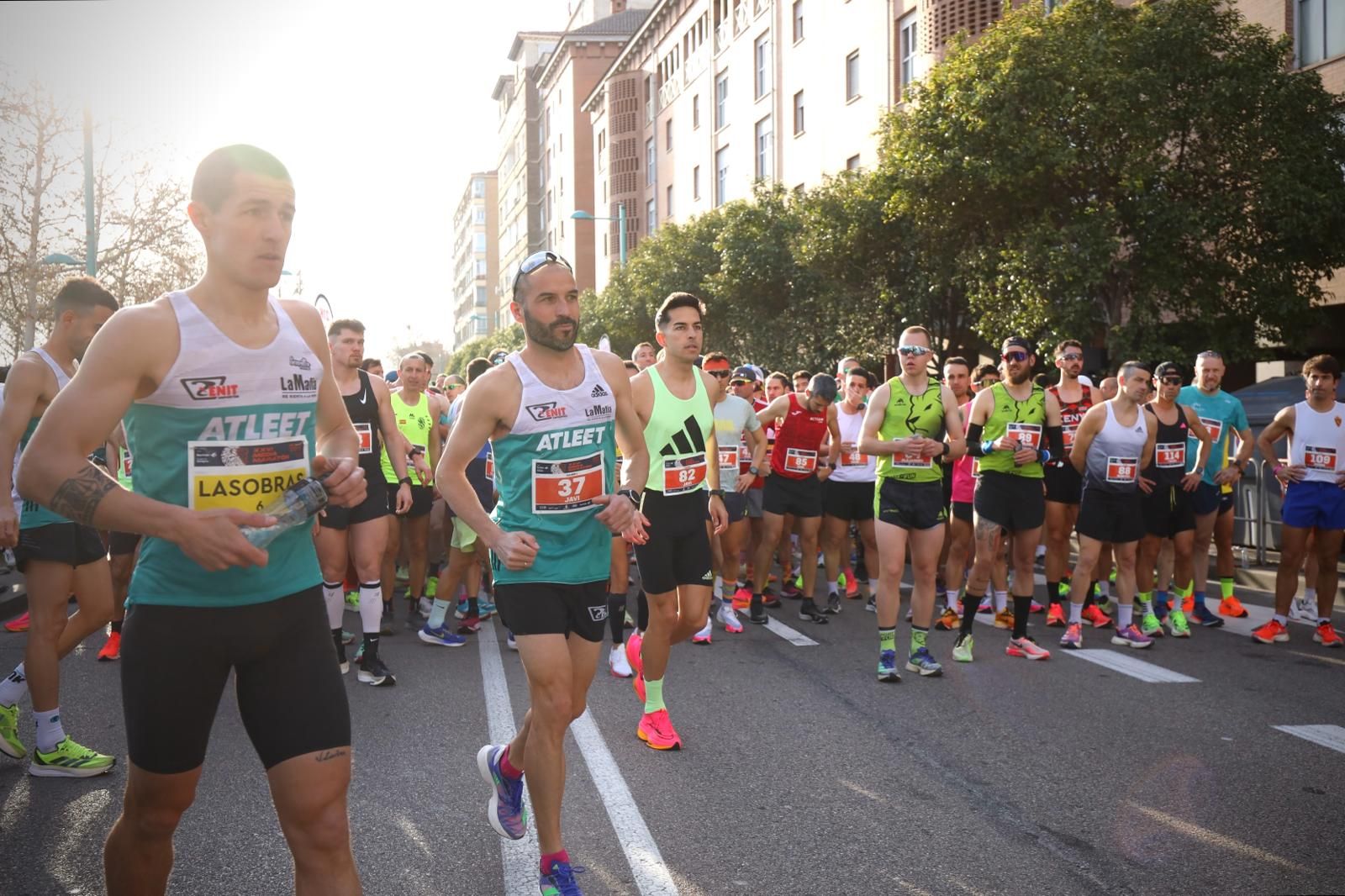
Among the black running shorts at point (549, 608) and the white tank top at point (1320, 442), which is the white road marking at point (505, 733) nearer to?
the black running shorts at point (549, 608)

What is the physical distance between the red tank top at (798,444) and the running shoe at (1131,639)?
308cm

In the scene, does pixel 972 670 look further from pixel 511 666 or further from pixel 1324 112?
pixel 1324 112

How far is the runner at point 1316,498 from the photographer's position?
9195 mm

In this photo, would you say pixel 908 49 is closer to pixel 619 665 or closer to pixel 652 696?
pixel 619 665

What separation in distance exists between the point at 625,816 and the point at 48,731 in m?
2.76

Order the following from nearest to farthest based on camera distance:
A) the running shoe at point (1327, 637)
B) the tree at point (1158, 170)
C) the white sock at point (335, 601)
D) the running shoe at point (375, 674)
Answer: the white sock at point (335, 601) → the running shoe at point (375, 674) → the running shoe at point (1327, 637) → the tree at point (1158, 170)

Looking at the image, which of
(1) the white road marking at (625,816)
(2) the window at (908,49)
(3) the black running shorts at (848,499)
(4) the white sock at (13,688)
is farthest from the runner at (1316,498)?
(2) the window at (908,49)

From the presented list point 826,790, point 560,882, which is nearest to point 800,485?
point 826,790

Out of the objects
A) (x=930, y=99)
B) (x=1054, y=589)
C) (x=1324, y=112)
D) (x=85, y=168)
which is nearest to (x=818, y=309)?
(x=930, y=99)

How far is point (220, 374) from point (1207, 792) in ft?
14.5

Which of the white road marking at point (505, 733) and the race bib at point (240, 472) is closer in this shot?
the race bib at point (240, 472)

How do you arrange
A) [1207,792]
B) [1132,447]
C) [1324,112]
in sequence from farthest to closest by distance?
[1324,112]
[1132,447]
[1207,792]

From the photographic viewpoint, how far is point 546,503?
4.23 m

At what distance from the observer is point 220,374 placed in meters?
2.83
